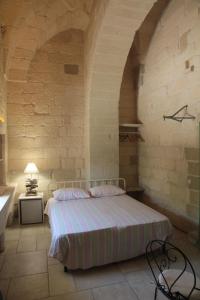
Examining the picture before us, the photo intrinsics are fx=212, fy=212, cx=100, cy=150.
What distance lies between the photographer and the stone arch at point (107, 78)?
2879 mm

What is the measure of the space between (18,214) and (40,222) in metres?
0.47

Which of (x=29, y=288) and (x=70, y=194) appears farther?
(x=70, y=194)

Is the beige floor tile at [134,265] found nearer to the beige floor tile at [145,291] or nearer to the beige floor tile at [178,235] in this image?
the beige floor tile at [145,291]

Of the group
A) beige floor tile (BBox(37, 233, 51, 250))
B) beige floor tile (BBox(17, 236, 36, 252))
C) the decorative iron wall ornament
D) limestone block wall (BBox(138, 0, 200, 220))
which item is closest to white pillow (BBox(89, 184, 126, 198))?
limestone block wall (BBox(138, 0, 200, 220))

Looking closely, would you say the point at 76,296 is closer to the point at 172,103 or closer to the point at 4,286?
Answer: the point at 4,286

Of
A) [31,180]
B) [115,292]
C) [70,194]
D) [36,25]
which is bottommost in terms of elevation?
[115,292]

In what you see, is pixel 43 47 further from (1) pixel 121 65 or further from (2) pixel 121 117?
(2) pixel 121 117

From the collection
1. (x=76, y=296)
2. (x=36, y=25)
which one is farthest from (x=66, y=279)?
(x=36, y=25)

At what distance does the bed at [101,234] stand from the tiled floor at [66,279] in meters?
0.11

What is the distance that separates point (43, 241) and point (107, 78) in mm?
2965

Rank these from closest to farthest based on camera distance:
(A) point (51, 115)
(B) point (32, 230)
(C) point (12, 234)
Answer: (C) point (12, 234), (B) point (32, 230), (A) point (51, 115)

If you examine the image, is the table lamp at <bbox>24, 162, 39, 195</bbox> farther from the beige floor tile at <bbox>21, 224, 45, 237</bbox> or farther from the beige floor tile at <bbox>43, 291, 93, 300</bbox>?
the beige floor tile at <bbox>43, 291, 93, 300</bbox>

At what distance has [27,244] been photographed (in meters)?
3.02

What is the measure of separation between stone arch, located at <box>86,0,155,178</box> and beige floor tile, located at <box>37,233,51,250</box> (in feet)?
4.67
